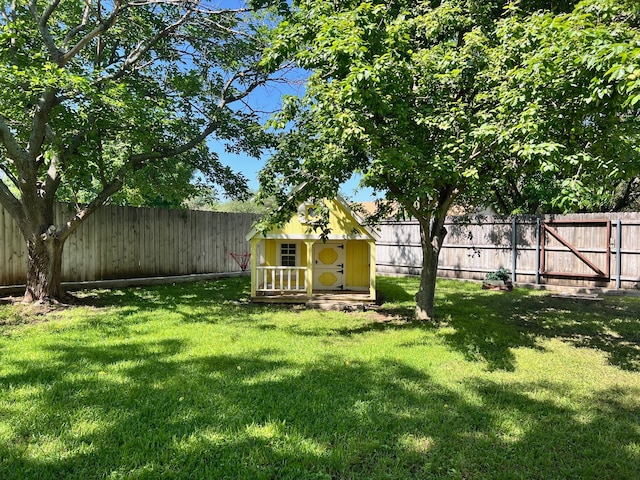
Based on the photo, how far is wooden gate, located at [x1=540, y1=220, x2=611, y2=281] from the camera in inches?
372

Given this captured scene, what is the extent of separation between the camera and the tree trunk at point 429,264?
6180 millimetres

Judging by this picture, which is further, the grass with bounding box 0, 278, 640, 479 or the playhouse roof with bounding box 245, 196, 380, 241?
the playhouse roof with bounding box 245, 196, 380, 241

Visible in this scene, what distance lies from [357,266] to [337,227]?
5.11 ft

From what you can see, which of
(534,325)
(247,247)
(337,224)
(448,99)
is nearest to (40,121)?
(337,224)

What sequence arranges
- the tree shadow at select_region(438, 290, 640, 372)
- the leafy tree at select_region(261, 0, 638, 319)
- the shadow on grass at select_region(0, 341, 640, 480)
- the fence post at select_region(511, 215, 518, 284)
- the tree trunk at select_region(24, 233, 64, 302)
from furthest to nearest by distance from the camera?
the fence post at select_region(511, 215, 518, 284) → the tree trunk at select_region(24, 233, 64, 302) → the tree shadow at select_region(438, 290, 640, 372) → the leafy tree at select_region(261, 0, 638, 319) → the shadow on grass at select_region(0, 341, 640, 480)

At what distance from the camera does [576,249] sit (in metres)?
9.87

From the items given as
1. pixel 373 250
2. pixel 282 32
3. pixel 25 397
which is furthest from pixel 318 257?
pixel 25 397

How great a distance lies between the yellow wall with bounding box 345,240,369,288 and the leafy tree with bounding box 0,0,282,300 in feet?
10.1

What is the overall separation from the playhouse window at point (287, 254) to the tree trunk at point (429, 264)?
357 cm

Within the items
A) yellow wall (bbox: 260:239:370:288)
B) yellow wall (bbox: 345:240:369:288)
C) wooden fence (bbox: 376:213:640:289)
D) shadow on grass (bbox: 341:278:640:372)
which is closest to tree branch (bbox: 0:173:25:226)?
yellow wall (bbox: 260:239:370:288)

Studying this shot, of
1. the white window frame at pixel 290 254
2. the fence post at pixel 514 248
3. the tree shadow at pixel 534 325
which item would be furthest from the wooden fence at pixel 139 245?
the fence post at pixel 514 248

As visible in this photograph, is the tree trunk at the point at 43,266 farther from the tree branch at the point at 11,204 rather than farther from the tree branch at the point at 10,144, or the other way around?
the tree branch at the point at 10,144

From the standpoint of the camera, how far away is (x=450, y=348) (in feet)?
15.9

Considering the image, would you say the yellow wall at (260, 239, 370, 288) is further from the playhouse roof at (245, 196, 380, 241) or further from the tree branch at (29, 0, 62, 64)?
the tree branch at (29, 0, 62, 64)
